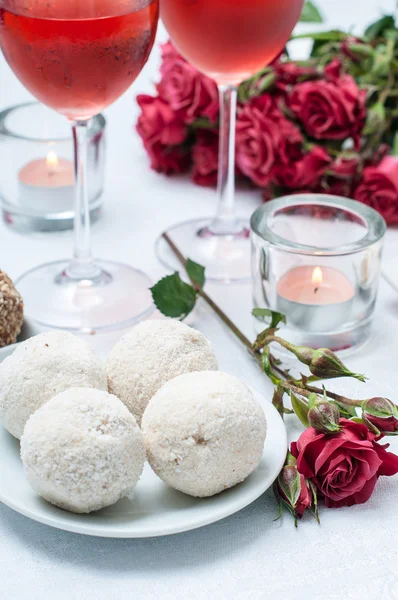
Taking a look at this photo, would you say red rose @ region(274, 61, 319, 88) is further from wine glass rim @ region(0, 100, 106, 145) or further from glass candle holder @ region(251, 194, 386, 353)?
glass candle holder @ region(251, 194, 386, 353)

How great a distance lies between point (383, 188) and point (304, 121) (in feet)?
0.53

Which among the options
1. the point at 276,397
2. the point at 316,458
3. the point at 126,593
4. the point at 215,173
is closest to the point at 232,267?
the point at 215,173

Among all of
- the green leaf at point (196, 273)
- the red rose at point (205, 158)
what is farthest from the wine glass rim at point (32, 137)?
the green leaf at point (196, 273)

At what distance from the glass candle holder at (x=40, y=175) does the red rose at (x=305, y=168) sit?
0.28m

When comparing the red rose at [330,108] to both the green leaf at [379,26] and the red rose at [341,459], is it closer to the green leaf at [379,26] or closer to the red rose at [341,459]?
the green leaf at [379,26]

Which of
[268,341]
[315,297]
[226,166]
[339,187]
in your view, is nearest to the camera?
[268,341]

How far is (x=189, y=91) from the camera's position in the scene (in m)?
1.44

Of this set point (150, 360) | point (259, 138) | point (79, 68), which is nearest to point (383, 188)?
point (259, 138)

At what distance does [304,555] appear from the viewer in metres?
0.73

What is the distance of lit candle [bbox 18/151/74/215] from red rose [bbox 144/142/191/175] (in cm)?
19

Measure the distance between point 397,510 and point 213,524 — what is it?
164mm

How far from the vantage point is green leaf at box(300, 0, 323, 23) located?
5.07ft

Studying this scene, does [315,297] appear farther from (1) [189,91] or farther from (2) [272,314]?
(1) [189,91]

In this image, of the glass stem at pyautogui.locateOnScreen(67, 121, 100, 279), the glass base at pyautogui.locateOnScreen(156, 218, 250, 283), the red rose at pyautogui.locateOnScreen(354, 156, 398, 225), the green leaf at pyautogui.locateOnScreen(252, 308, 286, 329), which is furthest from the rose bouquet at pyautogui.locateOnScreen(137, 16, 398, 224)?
the green leaf at pyautogui.locateOnScreen(252, 308, 286, 329)
